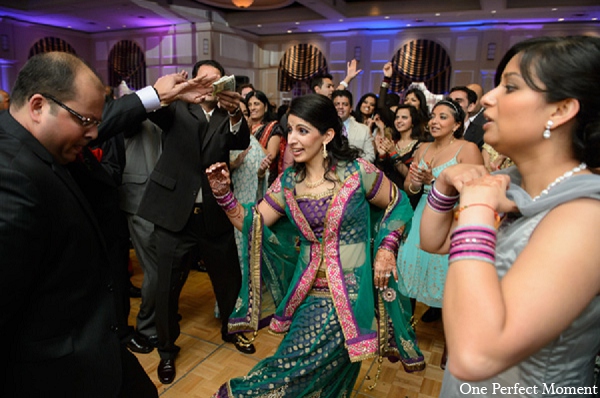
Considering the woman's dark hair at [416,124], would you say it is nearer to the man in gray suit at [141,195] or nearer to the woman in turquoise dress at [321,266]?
the woman in turquoise dress at [321,266]

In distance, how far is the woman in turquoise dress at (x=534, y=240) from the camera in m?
0.66

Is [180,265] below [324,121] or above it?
below

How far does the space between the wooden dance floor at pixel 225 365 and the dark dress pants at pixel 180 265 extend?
17 centimetres

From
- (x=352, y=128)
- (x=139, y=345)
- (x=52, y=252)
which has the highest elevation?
(x=52, y=252)

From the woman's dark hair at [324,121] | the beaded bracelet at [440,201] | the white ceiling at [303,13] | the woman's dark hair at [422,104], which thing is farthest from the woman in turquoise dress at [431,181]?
the white ceiling at [303,13]

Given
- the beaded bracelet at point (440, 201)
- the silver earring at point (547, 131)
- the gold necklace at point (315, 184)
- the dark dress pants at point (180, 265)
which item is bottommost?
the dark dress pants at point (180, 265)

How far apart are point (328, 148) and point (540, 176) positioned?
3.70ft

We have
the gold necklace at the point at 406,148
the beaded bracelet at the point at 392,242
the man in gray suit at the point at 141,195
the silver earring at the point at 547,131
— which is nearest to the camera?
the silver earring at the point at 547,131

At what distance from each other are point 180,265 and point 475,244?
6.37ft

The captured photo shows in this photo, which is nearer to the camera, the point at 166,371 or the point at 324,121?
the point at 324,121

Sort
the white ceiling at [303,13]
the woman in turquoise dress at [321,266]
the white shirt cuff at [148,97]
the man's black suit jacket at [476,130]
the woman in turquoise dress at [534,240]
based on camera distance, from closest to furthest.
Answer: the woman in turquoise dress at [534,240]
the woman in turquoise dress at [321,266]
the white shirt cuff at [148,97]
the man's black suit jacket at [476,130]
the white ceiling at [303,13]

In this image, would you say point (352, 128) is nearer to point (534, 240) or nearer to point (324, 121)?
point (324, 121)

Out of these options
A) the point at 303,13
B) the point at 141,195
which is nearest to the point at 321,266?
the point at 141,195

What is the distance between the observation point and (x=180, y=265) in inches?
92.3
